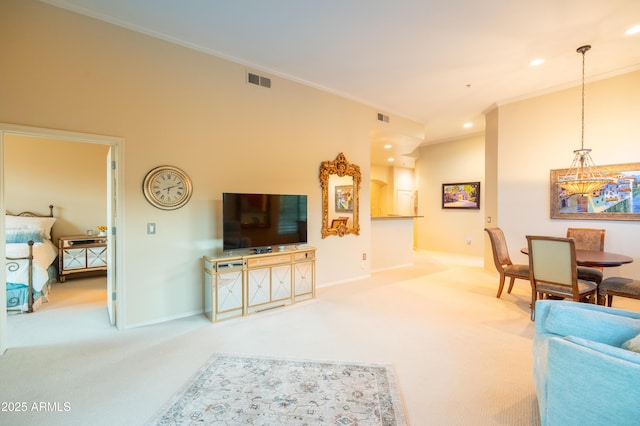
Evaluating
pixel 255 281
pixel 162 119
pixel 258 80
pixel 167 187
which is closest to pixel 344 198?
pixel 255 281

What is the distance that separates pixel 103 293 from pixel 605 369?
18.9ft

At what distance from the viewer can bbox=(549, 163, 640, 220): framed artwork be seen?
13.8ft

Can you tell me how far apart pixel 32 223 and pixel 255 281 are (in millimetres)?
4447

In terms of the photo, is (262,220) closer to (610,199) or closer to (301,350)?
(301,350)

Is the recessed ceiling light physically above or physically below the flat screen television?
above

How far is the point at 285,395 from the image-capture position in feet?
6.83

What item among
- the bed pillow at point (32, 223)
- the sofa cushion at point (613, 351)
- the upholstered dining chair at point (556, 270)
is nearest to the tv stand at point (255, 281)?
the upholstered dining chair at point (556, 270)

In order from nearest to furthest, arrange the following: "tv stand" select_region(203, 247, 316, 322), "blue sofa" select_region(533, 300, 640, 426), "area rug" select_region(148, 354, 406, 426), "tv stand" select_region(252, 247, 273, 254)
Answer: "blue sofa" select_region(533, 300, 640, 426)
"area rug" select_region(148, 354, 406, 426)
"tv stand" select_region(203, 247, 316, 322)
"tv stand" select_region(252, 247, 273, 254)

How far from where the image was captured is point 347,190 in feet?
17.1

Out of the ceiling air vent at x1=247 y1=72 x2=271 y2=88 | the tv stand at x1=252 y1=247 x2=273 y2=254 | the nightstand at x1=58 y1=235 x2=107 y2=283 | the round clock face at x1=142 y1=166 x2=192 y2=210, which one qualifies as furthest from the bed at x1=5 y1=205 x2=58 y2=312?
the ceiling air vent at x1=247 y1=72 x2=271 y2=88

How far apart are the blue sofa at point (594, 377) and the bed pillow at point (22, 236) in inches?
260

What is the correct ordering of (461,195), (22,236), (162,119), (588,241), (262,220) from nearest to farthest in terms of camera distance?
(162,119), (262,220), (588,241), (22,236), (461,195)

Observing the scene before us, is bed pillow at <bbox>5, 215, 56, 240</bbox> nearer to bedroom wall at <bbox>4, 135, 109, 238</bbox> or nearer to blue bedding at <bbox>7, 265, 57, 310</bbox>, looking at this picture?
bedroom wall at <bbox>4, 135, 109, 238</bbox>

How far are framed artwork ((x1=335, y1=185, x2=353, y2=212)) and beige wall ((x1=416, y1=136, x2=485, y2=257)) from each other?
4625 mm
